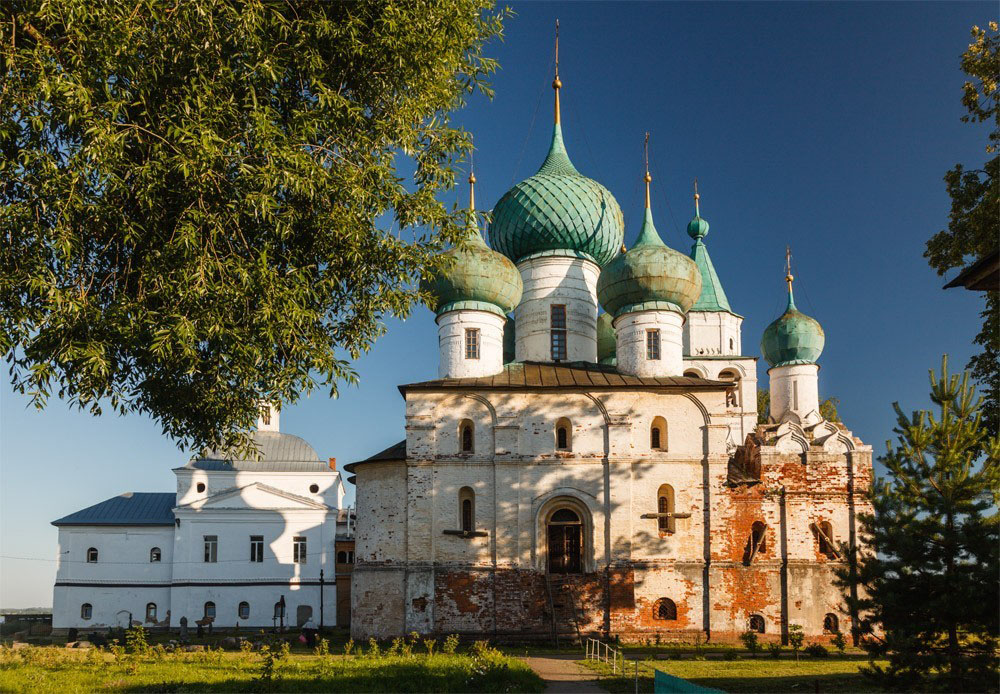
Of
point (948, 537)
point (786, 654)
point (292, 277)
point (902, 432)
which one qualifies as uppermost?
point (292, 277)

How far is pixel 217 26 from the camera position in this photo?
9.40 m

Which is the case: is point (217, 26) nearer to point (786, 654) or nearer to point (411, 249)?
point (411, 249)

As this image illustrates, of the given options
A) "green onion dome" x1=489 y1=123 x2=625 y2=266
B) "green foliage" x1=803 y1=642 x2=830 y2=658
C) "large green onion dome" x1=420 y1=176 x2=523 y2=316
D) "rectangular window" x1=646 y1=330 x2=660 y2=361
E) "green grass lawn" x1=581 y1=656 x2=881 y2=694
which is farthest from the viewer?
"green onion dome" x1=489 y1=123 x2=625 y2=266

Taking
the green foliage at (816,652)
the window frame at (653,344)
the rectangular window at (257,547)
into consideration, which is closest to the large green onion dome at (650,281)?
the window frame at (653,344)

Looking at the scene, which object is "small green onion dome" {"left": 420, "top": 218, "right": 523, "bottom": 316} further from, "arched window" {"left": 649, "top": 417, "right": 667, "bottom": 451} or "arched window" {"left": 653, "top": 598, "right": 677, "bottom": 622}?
"arched window" {"left": 653, "top": 598, "right": 677, "bottom": 622}

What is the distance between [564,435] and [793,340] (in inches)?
435

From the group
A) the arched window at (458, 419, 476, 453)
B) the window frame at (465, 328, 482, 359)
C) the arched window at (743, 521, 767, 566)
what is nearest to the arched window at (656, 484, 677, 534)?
→ the arched window at (743, 521, 767, 566)

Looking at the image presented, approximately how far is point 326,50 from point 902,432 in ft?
32.2

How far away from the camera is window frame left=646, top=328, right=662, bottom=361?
23812 millimetres

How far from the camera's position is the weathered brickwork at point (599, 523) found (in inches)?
854

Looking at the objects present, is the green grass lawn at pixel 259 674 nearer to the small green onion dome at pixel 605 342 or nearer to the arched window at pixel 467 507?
the arched window at pixel 467 507

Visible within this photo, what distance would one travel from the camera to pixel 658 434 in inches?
904

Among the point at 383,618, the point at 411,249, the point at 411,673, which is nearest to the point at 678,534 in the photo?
the point at 383,618

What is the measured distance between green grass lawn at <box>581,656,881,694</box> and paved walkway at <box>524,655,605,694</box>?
0.28 metres
